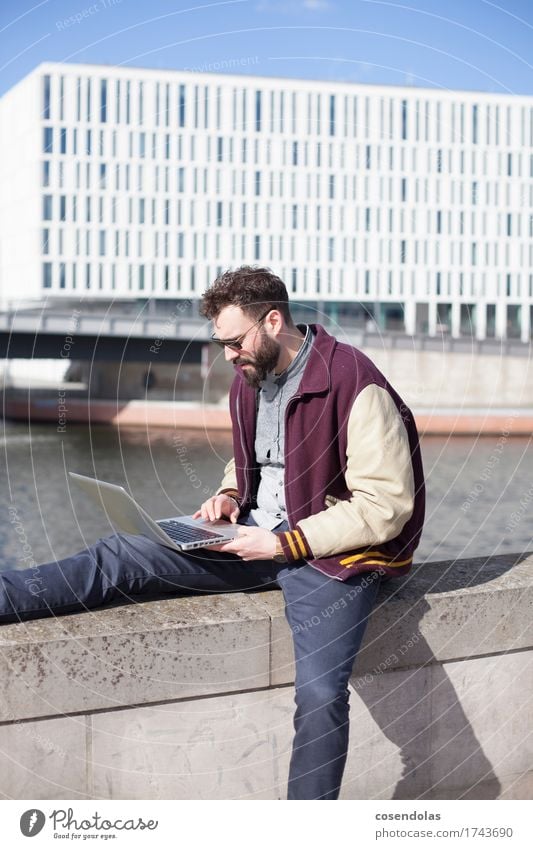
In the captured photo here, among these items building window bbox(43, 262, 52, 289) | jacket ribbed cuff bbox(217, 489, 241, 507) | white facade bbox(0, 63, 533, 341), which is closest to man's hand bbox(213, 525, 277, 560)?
jacket ribbed cuff bbox(217, 489, 241, 507)

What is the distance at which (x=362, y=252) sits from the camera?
64375 millimetres

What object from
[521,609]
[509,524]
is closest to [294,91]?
[509,524]

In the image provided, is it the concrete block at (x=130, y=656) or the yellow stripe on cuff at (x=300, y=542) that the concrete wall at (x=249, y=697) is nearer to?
the concrete block at (x=130, y=656)

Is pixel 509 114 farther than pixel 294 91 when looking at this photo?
Yes

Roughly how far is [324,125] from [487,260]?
14250mm

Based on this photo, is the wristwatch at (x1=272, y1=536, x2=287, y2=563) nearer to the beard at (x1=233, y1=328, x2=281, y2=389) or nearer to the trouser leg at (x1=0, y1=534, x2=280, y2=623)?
the trouser leg at (x1=0, y1=534, x2=280, y2=623)

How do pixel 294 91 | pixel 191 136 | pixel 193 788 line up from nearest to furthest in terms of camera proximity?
pixel 193 788 < pixel 294 91 < pixel 191 136

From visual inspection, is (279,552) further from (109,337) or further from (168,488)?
(109,337)

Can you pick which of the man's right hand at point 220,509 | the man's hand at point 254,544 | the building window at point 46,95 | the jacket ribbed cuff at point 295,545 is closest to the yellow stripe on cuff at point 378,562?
the jacket ribbed cuff at point 295,545

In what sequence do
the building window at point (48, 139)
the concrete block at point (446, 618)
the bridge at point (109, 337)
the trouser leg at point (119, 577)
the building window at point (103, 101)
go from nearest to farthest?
the trouser leg at point (119, 577) < the concrete block at point (446, 618) < the bridge at point (109, 337) < the building window at point (103, 101) < the building window at point (48, 139)

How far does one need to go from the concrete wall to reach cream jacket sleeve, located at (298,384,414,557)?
0.28 metres

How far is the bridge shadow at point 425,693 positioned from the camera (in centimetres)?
343

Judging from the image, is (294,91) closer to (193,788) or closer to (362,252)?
→ (362,252)

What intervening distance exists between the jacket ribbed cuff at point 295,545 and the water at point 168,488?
26.5 feet
